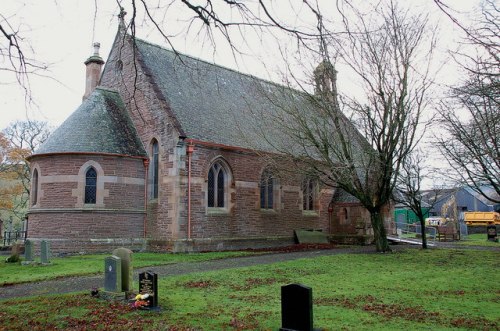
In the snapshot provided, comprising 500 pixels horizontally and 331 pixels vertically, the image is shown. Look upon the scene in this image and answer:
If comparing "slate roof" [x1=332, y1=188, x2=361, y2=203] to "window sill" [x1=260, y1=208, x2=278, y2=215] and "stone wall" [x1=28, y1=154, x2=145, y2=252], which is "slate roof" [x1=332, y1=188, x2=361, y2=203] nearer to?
"window sill" [x1=260, y1=208, x2=278, y2=215]

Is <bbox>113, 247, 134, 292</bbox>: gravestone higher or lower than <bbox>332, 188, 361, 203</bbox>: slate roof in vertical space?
lower

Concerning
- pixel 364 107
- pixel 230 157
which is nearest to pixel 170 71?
pixel 230 157

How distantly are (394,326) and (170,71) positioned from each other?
19965mm

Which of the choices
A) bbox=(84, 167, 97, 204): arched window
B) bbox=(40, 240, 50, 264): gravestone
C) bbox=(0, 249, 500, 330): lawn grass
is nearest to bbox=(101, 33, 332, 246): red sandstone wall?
bbox=(84, 167, 97, 204): arched window

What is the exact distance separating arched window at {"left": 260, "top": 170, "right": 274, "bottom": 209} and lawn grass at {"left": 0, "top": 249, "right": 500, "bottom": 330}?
10546 mm

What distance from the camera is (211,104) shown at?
24625 mm

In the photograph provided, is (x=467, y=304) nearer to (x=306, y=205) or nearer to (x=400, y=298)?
(x=400, y=298)

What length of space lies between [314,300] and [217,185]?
13511mm

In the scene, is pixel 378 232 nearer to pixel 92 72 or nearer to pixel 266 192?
pixel 266 192

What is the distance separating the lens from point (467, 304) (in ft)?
29.2

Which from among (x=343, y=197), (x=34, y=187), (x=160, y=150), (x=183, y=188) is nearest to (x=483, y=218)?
(x=343, y=197)

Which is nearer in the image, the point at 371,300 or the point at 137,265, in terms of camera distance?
the point at 371,300

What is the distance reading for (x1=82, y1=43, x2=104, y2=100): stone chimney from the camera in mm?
26000

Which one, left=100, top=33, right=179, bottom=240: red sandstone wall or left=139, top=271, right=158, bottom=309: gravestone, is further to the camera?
left=100, top=33, right=179, bottom=240: red sandstone wall
